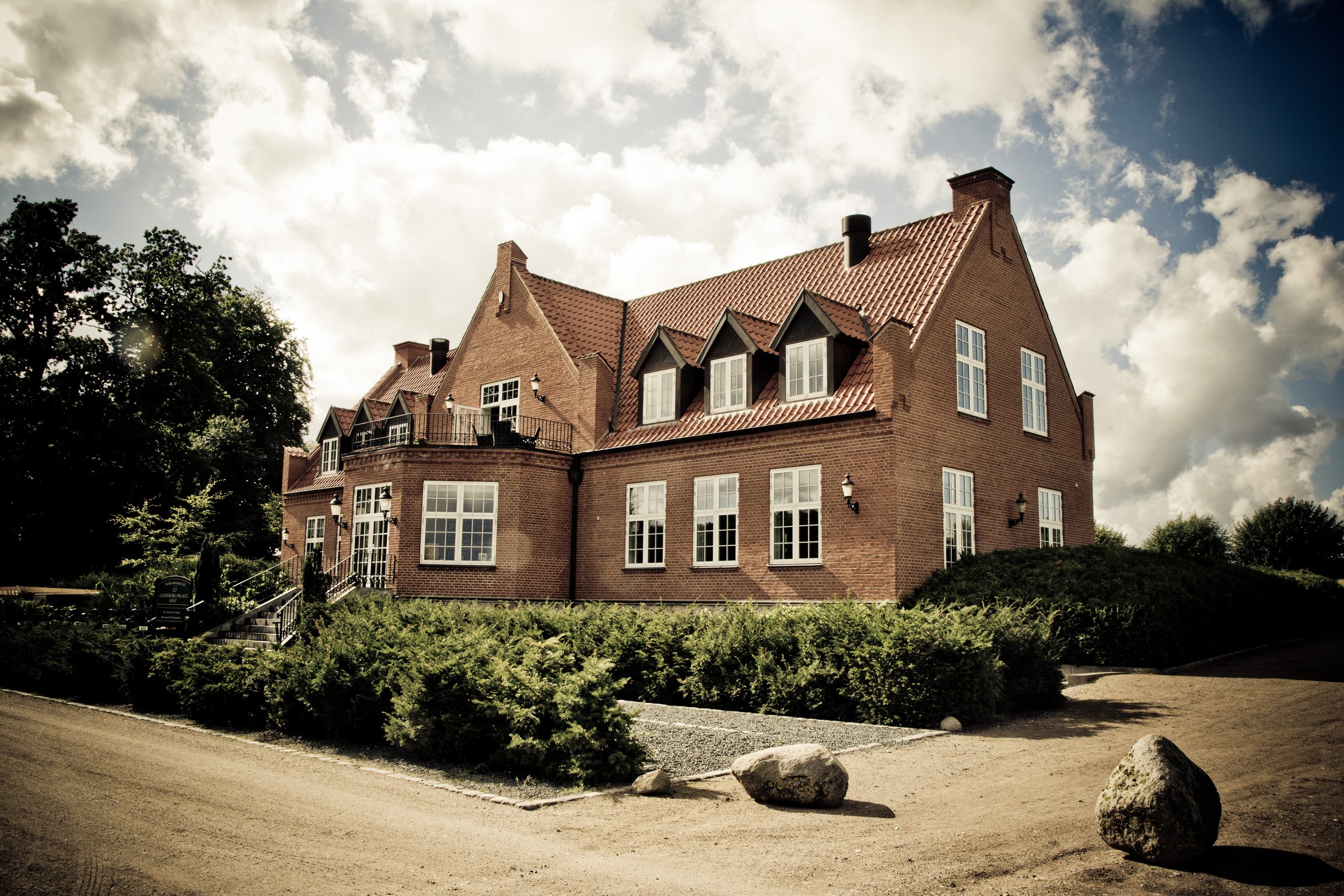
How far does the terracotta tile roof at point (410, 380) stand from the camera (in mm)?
35500

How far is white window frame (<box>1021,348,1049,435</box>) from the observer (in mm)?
24000

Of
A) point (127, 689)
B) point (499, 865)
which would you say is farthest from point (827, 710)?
point (127, 689)

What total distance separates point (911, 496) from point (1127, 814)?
41.6ft

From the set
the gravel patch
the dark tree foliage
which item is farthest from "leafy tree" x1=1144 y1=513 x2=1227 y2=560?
the dark tree foliage

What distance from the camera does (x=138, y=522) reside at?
35844 millimetres

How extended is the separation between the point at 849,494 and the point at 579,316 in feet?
42.8

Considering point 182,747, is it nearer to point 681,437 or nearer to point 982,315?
point 681,437

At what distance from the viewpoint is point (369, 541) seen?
2588 cm

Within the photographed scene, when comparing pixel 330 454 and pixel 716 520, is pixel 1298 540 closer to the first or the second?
pixel 716 520

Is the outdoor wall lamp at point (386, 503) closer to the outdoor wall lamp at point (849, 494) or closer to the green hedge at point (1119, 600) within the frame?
the outdoor wall lamp at point (849, 494)

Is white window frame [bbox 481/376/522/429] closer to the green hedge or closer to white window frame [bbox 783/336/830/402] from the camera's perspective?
white window frame [bbox 783/336/830/402]

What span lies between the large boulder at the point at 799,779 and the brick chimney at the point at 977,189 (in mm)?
18141

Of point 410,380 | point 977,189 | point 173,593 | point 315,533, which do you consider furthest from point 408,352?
point 977,189

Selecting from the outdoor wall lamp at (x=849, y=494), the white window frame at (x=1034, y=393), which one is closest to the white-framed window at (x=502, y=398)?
the outdoor wall lamp at (x=849, y=494)
